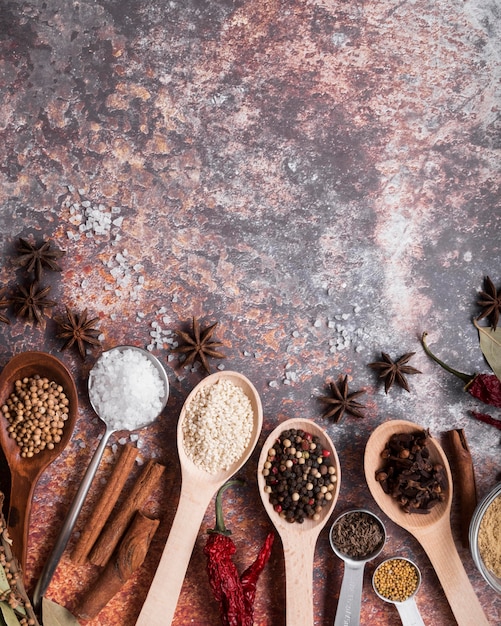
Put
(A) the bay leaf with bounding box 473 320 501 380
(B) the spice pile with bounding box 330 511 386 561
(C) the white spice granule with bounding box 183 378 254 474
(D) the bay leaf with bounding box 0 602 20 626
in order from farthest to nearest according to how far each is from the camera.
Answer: (A) the bay leaf with bounding box 473 320 501 380 < (B) the spice pile with bounding box 330 511 386 561 < (C) the white spice granule with bounding box 183 378 254 474 < (D) the bay leaf with bounding box 0 602 20 626

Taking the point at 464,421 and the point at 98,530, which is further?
the point at 464,421

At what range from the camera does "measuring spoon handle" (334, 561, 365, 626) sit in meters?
2.72

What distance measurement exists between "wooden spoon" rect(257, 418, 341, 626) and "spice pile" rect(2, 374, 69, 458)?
89 centimetres

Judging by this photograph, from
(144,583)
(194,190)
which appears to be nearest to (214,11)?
(194,190)

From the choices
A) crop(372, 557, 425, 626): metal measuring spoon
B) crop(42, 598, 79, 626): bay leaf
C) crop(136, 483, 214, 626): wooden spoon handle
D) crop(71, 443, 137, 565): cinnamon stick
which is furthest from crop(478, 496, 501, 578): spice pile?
crop(42, 598, 79, 626): bay leaf

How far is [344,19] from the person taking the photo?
2.76m

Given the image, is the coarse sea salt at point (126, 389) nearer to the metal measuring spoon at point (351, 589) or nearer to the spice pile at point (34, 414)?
the spice pile at point (34, 414)

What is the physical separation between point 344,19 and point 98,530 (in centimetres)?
246

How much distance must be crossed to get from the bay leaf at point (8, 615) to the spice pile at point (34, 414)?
0.58 meters

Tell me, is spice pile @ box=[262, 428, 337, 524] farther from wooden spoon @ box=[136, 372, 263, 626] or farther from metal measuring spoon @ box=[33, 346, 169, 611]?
metal measuring spoon @ box=[33, 346, 169, 611]

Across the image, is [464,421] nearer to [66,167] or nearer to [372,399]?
[372,399]

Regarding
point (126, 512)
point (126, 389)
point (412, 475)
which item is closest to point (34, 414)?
point (126, 389)

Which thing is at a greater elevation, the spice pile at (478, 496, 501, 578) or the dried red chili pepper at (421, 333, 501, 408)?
the dried red chili pepper at (421, 333, 501, 408)

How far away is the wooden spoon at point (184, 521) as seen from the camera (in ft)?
8.67
